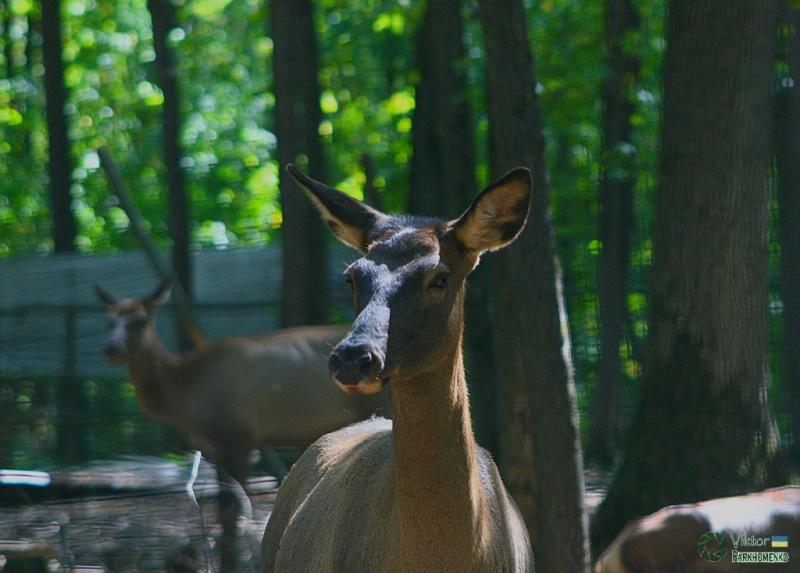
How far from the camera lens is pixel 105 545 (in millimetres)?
7621

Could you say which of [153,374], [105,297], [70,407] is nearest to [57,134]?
[105,297]

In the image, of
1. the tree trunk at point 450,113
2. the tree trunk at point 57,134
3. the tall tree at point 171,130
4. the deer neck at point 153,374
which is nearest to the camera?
the tree trunk at point 450,113

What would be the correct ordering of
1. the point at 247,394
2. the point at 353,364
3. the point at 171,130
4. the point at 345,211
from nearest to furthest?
the point at 353,364 → the point at 345,211 → the point at 247,394 → the point at 171,130

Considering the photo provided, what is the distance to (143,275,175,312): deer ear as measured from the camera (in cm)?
1248

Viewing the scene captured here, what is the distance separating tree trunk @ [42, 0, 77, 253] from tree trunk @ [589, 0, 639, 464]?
7926mm

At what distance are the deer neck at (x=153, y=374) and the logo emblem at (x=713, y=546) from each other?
731 centimetres

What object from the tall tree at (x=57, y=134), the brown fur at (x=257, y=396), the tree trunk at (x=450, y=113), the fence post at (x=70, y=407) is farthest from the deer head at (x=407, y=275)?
the tall tree at (x=57, y=134)

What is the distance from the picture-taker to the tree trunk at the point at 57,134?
16.5 meters

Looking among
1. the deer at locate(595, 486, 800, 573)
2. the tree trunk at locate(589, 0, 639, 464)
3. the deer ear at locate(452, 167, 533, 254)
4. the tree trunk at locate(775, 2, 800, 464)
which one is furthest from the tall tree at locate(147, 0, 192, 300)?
the deer ear at locate(452, 167, 533, 254)

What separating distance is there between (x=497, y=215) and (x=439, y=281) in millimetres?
399

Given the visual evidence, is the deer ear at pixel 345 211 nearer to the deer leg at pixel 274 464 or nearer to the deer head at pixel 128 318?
the deer leg at pixel 274 464

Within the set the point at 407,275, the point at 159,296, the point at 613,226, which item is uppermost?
the point at 407,275

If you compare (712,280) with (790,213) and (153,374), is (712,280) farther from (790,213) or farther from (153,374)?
(153,374)

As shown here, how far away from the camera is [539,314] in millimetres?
6656
